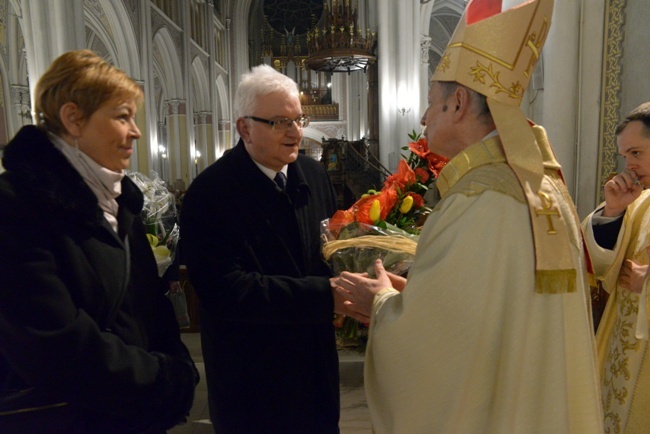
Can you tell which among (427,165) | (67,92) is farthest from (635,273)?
(67,92)

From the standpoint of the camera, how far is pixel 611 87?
3412 mm

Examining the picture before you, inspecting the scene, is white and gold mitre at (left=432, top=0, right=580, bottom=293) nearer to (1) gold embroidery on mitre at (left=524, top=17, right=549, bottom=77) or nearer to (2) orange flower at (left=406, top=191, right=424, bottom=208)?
(1) gold embroidery on mitre at (left=524, top=17, right=549, bottom=77)

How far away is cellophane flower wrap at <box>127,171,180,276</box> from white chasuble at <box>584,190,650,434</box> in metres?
1.93

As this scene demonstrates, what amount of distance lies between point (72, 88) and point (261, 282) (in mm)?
814

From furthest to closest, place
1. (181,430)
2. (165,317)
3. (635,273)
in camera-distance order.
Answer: (181,430) → (635,273) → (165,317)

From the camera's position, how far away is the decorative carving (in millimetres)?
3311

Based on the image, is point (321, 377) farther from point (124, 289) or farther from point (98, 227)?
point (98, 227)

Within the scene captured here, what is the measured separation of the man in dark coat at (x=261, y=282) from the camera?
62.5 inches

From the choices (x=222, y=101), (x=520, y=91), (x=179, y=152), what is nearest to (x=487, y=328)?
(x=520, y=91)

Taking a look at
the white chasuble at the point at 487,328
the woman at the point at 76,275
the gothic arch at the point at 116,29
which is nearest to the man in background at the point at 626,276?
the white chasuble at the point at 487,328

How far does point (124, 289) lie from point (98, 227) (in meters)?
0.18

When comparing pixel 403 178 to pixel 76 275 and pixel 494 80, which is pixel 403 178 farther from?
pixel 76 275

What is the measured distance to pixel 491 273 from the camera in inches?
44.4

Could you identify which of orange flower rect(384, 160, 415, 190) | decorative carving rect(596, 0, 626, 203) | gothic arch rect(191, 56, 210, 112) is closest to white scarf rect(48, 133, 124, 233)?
orange flower rect(384, 160, 415, 190)
